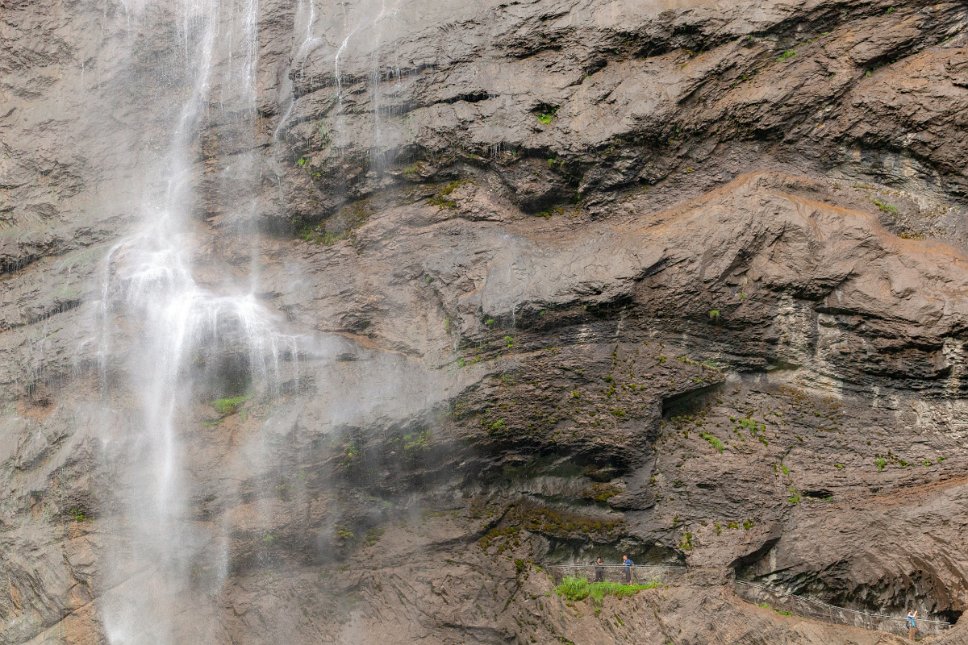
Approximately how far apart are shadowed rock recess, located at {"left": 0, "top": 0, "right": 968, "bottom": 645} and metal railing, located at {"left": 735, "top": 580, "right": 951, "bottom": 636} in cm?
26

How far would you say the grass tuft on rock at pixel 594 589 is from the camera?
14.5 meters

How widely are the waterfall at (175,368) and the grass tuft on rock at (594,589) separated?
6149 millimetres

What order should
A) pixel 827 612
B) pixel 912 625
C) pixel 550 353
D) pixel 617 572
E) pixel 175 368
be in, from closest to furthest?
pixel 912 625 → pixel 827 612 → pixel 617 572 → pixel 550 353 → pixel 175 368

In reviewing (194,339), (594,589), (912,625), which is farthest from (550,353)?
(912,625)

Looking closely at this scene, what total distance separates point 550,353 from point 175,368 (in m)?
7.14

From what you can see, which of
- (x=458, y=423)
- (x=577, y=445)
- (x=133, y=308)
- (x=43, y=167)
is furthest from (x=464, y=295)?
(x=43, y=167)

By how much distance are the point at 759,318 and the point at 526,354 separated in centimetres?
401

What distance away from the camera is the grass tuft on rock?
1449cm

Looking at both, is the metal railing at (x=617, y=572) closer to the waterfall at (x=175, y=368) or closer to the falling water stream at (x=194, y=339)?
the falling water stream at (x=194, y=339)

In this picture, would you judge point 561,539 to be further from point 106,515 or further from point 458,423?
point 106,515

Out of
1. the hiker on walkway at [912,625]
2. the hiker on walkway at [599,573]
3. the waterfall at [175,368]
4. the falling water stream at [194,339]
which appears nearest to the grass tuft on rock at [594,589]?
the hiker on walkway at [599,573]

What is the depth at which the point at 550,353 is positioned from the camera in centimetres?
1565

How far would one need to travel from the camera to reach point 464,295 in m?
16.2

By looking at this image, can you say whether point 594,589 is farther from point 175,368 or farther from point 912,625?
point 175,368
